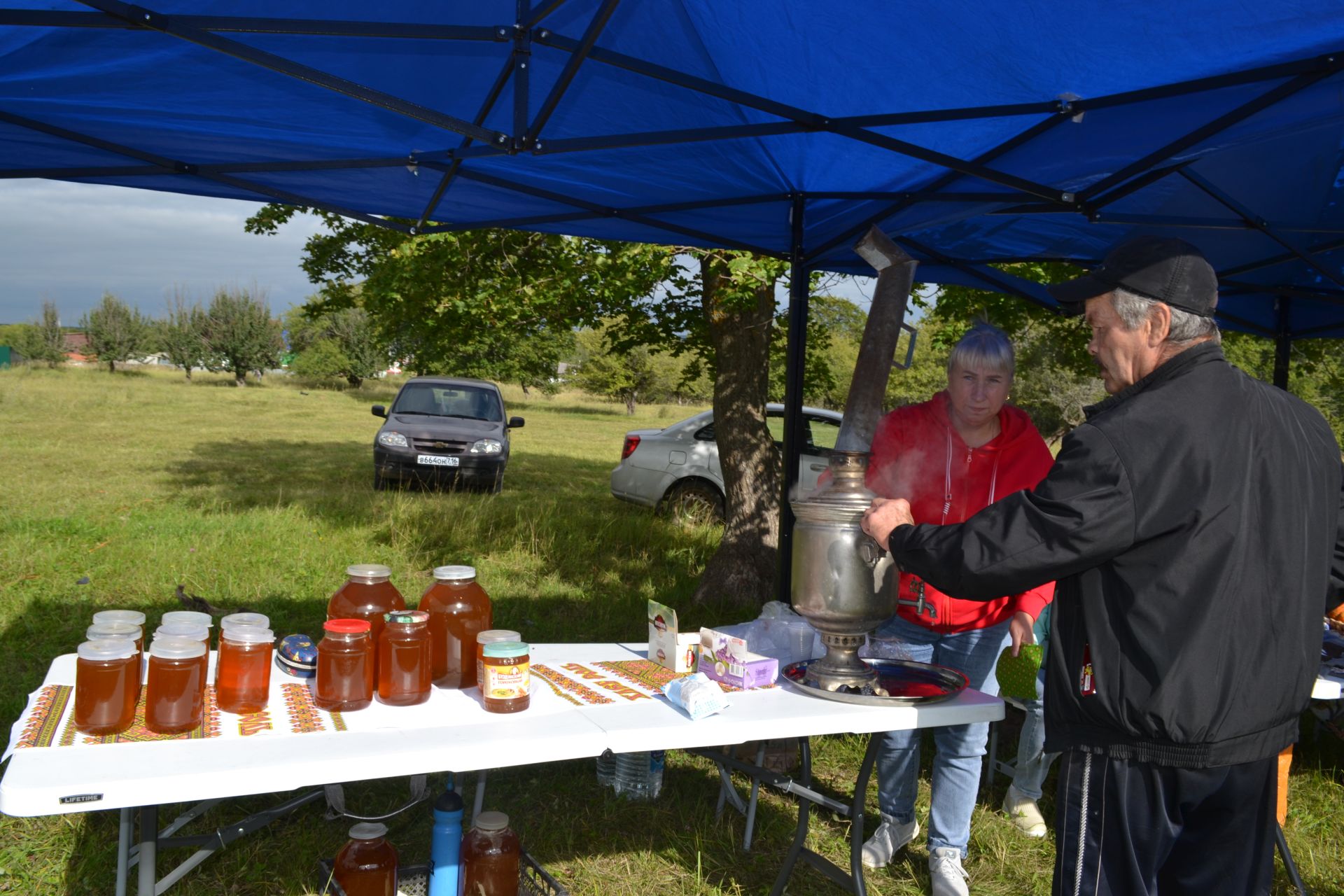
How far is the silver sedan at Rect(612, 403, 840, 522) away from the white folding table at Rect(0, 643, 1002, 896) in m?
6.90

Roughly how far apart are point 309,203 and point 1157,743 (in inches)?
150

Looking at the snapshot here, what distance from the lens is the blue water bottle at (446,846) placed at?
8.40ft

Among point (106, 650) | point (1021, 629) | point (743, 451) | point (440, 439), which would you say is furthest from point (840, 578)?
point (440, 439)

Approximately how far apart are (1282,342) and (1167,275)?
5195 mm

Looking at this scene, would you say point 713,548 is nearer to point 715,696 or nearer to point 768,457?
point 768,457

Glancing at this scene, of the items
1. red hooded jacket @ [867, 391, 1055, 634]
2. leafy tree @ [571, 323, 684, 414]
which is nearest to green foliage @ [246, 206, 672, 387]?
red hooded jacket @ [867, 391, 1055, 634]

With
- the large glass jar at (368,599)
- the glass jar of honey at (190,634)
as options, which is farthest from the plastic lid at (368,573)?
the glass jar of honey at (190,634)

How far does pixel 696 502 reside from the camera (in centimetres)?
988

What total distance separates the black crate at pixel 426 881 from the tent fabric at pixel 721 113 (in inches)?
82.6

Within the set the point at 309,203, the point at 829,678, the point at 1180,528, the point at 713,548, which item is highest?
the point at 309,203

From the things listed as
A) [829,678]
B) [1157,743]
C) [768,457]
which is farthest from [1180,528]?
[768,457]

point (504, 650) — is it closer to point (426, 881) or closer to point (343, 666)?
point (343, 666)

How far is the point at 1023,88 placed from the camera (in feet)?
8.95

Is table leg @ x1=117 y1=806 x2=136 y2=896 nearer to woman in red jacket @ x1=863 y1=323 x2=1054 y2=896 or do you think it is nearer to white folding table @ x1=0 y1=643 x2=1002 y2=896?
white folding table @ x1=0 y1=643 x2=1002 y2=896
